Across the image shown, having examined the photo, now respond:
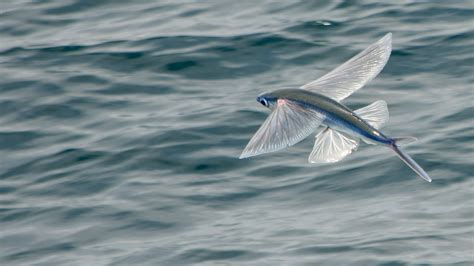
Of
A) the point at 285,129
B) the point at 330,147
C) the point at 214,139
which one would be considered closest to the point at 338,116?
the point at 285,129

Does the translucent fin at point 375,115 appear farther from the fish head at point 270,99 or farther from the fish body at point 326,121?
the fish head at point 270,99

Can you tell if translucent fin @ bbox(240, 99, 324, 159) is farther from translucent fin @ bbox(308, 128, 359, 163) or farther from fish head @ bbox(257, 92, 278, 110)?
translucent fin @ bbox(308, 128, 359, 163)

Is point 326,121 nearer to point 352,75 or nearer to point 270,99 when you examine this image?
point 270,99

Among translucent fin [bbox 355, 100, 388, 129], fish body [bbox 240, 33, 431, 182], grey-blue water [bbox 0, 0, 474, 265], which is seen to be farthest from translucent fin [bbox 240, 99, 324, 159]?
grey-blue water [bbox 0, 0, 474, 265]

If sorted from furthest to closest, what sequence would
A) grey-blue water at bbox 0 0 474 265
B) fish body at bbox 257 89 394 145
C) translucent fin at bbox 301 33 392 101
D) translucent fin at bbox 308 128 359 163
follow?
grey-blue water at bbox 0 0 474 265
translucent fin at bbox 301 33 392 101
translucent fin at bbox 308 128 359 163
fish body at bbox 257 89 394 145

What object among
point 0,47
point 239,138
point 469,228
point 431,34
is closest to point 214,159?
point 239,138

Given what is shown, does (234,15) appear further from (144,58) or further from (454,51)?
(454,51)
